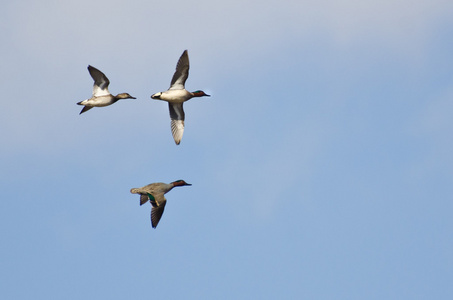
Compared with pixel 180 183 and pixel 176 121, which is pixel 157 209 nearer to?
pixel 180 183

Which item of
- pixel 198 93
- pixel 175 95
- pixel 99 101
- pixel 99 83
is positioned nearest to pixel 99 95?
pixel 99 101

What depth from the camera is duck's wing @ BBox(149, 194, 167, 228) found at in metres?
57.8

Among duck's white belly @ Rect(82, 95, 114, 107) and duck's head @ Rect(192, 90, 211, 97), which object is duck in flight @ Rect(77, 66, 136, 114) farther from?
duck's head @ Rect(192, 90, 211, 97)

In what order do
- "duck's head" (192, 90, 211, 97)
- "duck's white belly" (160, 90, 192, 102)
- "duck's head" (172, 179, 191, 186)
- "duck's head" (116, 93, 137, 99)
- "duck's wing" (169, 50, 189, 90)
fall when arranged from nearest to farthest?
1. "duck's wing" (169, 50, 189, 90)
2. "duck's white belly" (160, 90, 192, 102)
3. "duck's head" (116, 93, 137, 99)
4. "duck's head" (192, 90, 211, 97)
5. "duck's head" (172, 179, 191, 186)

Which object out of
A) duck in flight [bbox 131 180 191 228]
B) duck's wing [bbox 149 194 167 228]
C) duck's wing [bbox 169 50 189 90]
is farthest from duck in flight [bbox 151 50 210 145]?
duck's wing [bbox 149 194 167 228]

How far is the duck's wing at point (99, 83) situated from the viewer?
58219 mm

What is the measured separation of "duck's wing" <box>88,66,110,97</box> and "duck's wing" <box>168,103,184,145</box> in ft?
10.0

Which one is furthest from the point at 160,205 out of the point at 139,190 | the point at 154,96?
the point at 154,96

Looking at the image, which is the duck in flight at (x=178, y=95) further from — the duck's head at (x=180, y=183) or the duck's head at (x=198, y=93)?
the duck's head at (x=180, y=183)

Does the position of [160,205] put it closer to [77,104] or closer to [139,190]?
[139,190]

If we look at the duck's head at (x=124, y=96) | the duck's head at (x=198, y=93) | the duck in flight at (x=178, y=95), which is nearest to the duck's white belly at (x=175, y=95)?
the duck in flight at (x=178, y=95)

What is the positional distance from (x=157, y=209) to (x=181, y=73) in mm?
6116

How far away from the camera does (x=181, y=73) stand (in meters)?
58.4

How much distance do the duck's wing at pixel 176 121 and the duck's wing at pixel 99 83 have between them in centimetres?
305
